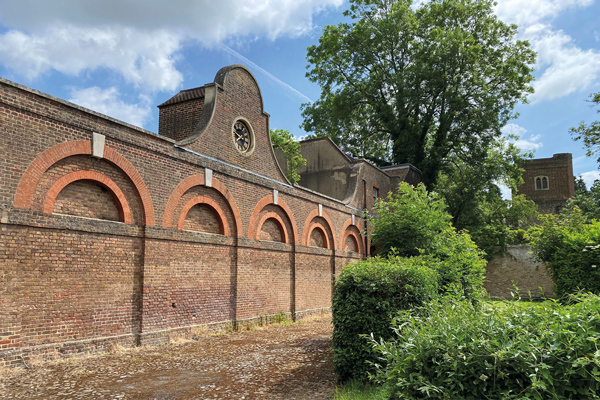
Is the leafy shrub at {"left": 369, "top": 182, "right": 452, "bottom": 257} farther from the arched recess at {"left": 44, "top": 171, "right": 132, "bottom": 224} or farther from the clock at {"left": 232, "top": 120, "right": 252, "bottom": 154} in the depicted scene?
the arched recess at {"left": 44, "top": 171, "right": 132, "bottom": 224}

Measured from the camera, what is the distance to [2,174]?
7.98 meters

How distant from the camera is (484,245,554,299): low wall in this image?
3023 cm

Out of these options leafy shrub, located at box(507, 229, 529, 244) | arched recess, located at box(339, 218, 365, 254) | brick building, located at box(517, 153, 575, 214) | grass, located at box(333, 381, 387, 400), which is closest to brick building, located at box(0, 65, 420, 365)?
arched recess, located at box(339, 218, 365, 254)

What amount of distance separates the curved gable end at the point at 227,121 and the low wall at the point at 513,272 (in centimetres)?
2213

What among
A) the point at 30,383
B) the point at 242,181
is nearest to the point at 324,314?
the point at 242,181

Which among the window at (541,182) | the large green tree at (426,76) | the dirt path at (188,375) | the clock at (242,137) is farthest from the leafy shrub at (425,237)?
the window at (541,182)

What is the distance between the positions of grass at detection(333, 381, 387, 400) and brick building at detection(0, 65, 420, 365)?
19.7 ft

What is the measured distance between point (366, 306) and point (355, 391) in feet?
4.32

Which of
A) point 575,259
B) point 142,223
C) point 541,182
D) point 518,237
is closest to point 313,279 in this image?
point 142,223

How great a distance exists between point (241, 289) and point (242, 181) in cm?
356

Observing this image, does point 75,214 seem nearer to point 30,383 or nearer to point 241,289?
point 30,383

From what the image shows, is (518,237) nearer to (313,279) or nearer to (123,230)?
(313,279)

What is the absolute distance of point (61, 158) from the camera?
898 cm

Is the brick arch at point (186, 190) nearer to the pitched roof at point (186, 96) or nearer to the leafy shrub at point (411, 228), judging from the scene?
the pitched roof at point (186, 96)
